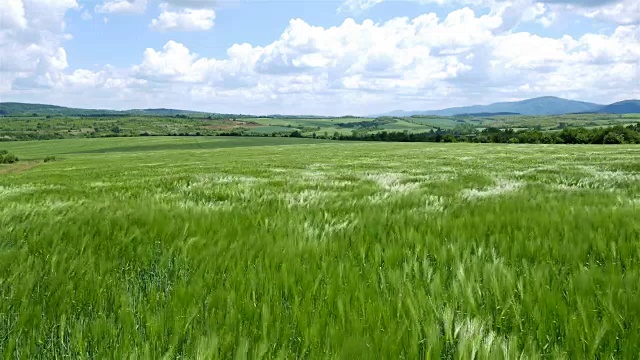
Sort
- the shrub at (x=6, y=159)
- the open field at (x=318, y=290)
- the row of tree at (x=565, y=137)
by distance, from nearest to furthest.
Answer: the open field at (x=318, y=290), the shrub at (x=6, y=159), the row of tree at (x=565, y=137)

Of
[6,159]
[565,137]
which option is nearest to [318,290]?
[6,159]

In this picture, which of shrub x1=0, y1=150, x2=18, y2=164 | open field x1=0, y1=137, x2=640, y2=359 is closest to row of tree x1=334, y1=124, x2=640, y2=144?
shrub x1=0, y1=150, x2=18, y2=164

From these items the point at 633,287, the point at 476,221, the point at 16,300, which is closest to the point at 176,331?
the point at 16,300

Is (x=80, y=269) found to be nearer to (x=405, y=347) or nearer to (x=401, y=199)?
(x=405, y=347)

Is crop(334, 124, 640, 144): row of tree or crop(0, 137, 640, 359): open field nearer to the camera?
crop(0, 137, 640, 359): open field

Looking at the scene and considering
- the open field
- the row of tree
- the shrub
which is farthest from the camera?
the row of tree

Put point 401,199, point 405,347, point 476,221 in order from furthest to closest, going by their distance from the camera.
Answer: point 401,199 < point 476,221 < point 405,347

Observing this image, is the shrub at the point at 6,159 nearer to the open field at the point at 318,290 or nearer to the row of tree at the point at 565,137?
the open field at the point at 318,290

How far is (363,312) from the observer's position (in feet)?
Answer: 7.14

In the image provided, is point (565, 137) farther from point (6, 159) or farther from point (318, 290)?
point (6, 159)

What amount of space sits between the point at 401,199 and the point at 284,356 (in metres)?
5.35

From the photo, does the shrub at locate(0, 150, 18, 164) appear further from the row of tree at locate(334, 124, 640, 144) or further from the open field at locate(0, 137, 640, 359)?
the row of tree at locate(334, 124, 640, 144)

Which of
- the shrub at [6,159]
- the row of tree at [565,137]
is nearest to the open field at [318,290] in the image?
the shrub at [6,159]

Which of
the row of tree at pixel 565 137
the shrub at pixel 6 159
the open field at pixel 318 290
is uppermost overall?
the open field at pixel 318 290
